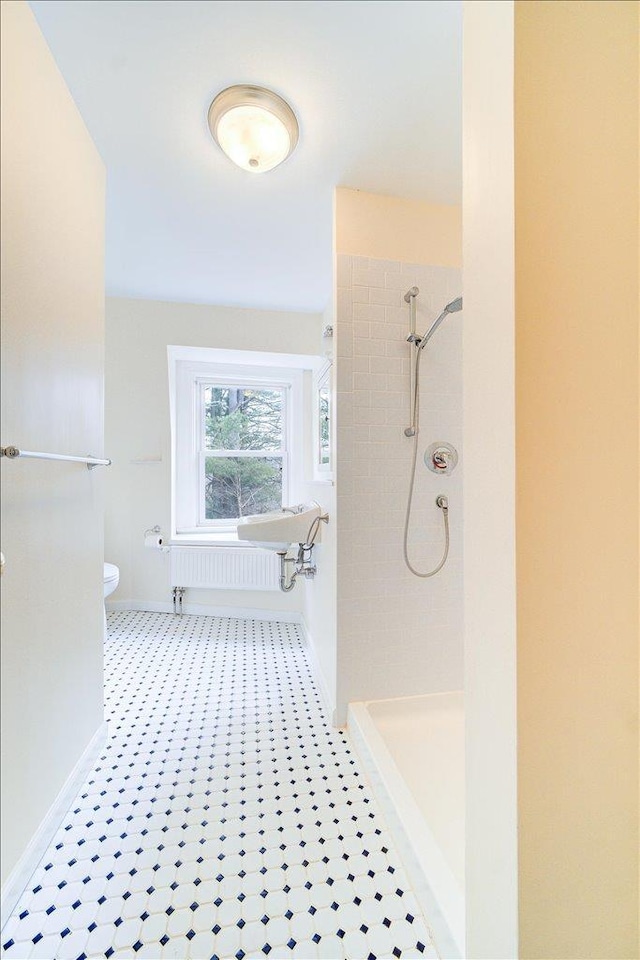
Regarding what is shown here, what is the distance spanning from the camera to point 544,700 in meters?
0.57

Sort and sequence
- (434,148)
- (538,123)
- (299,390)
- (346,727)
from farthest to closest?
(299,390) < (346,727) < (434,148) < (538,123)

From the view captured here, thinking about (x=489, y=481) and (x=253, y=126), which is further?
(x=253, y=126)

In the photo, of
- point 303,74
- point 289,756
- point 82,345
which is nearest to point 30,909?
point 289,756

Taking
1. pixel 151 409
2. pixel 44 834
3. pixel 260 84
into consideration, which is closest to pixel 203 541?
pixel 151 409

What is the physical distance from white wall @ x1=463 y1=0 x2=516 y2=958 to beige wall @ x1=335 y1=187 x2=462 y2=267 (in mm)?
1007

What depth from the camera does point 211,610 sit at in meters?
2.83

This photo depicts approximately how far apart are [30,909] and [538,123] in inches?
74.1

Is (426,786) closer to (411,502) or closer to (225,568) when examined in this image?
(411,502)

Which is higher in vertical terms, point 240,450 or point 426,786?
point 240,450

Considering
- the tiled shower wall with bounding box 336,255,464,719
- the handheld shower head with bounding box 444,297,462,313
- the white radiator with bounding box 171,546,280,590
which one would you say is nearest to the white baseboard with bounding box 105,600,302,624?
the white radiator with bounding box 171,546,280,590

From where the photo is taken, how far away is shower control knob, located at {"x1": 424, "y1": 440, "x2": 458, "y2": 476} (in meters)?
1.66

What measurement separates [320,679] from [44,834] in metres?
1.16

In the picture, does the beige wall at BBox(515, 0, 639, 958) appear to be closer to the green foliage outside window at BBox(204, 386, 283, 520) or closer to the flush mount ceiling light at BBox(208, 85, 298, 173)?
the flush mount ceiling light at BBox(208, 85, 298, 173)

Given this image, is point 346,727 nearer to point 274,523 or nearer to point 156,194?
point 274,523
